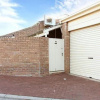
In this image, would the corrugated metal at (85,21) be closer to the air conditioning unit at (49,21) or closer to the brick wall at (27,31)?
the air conditioning unit at (49,21)

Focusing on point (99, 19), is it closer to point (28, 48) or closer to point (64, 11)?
point (28, 48)

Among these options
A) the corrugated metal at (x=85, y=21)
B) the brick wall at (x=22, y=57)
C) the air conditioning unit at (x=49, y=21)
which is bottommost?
the brick wall at (x=22, y=57)

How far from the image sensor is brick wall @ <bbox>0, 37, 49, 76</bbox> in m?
9.35

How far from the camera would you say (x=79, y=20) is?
9.14 meters

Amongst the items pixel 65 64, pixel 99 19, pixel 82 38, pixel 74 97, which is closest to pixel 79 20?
pixel 82 38

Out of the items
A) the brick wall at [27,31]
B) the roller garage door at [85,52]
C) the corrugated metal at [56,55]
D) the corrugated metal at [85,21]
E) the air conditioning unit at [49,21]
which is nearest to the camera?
the corrugated metal at [85,21]

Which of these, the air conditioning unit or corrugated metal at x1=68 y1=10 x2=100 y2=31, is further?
the air conditioning unit

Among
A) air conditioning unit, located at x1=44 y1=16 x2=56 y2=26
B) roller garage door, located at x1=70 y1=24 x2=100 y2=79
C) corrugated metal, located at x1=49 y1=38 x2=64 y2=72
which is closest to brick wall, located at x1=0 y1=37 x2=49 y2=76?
corrugated metal, located at x1=49 y1=38 x2=64 y2=72

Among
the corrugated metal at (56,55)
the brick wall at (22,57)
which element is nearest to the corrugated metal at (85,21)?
the corrugated metal at (56,55)

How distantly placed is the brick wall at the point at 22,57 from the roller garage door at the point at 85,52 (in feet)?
6.99

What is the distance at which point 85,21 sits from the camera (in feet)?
28.2

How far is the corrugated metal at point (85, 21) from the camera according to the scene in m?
7.80

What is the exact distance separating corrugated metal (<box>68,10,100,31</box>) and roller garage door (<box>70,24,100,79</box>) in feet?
0.91

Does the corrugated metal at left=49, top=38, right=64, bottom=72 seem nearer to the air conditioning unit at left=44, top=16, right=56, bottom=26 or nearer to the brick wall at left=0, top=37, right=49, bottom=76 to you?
the brick wall at left=0, top=37, right=49, bottom=76
